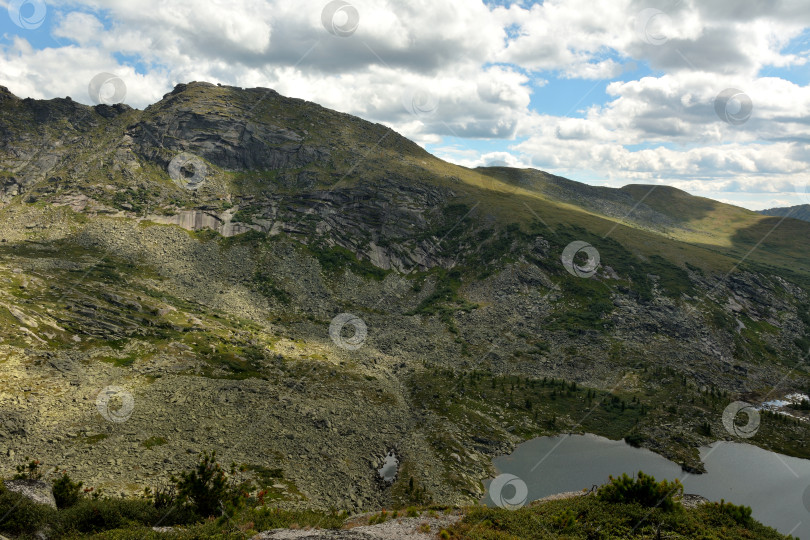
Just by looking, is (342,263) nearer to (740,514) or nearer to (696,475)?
(696,475)

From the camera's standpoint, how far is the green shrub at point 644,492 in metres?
25.3

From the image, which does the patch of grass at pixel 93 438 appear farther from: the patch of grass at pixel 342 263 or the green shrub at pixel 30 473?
the patch of grass at pixel 342 263

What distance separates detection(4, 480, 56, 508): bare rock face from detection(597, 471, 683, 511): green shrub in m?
34.5

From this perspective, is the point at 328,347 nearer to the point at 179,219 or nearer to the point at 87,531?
the point at 87,531

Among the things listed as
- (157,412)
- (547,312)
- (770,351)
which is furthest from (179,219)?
Result: (770,351)

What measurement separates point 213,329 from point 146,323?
355 inches

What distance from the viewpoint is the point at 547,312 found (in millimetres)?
89562

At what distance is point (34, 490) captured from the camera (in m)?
25.2

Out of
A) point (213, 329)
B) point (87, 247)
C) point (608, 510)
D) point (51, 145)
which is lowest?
point (608, 510)

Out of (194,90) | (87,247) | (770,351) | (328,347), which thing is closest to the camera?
(328,347)

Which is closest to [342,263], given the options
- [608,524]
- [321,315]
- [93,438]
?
[321,315]

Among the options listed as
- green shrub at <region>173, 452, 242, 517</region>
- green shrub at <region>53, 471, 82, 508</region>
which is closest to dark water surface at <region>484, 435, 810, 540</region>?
green shrub at <region>173, 452, 242, 517</region>

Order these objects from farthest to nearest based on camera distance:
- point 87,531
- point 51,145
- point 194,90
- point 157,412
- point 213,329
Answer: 1. point 194,90
2. point 51,145
3. point 213,329
4. point 157,412
5. point 87,531

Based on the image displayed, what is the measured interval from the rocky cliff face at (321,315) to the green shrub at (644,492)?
54.4 ft
